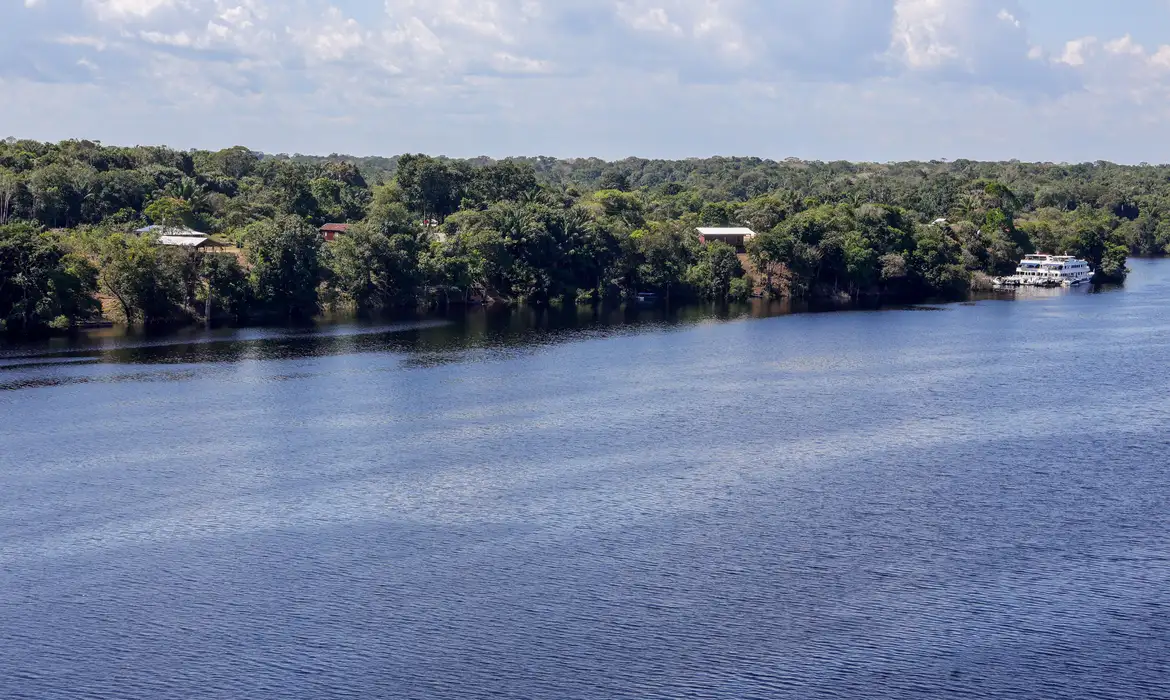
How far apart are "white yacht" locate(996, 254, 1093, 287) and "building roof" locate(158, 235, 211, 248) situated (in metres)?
84.9

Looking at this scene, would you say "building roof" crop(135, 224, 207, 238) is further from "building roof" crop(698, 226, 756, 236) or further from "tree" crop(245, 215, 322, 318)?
"building roof" crop(698, 226, 756, 236)

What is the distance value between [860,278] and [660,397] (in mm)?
61374

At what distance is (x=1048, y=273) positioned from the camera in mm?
131875

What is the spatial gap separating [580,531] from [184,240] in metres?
68.3

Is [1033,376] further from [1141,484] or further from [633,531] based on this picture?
[633,531]

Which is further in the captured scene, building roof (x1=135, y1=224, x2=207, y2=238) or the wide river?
building roof (x1=135, y1=224, x2=207, y2=238)

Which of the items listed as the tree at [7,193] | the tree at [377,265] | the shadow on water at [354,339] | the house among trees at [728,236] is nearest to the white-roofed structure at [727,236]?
the house among trees at [728,236]

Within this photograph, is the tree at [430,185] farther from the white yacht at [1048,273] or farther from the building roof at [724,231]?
the white yacht at [1048,273]

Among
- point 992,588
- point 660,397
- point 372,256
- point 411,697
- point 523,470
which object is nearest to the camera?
point 411,697

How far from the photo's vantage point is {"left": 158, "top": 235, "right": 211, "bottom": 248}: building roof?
303 feet

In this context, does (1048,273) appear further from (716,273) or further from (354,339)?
(354,339)

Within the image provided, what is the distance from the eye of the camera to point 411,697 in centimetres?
2639

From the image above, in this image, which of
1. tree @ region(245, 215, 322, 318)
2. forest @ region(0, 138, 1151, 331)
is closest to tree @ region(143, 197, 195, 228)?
forest @ region(0, 138, 1151, 331)

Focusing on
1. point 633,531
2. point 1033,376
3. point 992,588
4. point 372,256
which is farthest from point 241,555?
point 372,256
